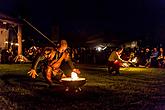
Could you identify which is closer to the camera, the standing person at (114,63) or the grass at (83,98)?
the grass at (83,98)

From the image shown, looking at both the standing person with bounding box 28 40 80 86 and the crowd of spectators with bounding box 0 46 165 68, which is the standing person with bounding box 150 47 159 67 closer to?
the crowd of spectators with bounding box 0 46 165 68

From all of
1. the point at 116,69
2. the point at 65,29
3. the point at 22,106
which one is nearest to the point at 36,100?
the point at 22,106

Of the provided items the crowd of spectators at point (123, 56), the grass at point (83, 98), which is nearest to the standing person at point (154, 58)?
the crowd of spectators at point (123, 56)

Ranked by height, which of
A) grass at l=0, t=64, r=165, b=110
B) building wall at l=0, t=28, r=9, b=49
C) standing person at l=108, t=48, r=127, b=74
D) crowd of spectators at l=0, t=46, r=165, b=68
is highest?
Answer: building wall at l=0, t=28, r=9, b=49

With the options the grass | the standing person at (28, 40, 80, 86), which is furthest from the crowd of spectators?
the grass

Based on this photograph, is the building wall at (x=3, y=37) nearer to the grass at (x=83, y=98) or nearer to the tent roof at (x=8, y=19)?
the tent roof at (x=8, y=19)

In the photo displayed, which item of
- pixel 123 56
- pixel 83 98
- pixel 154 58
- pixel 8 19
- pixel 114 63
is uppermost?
pixel 8 19

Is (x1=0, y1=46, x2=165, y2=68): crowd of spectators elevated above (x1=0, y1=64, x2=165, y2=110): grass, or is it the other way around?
(x1=0, y1=46, x2=165, y2=68): crowd of spectators

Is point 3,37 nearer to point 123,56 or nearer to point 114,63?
point 123,56

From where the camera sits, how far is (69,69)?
12906 mm

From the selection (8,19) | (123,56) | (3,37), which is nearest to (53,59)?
(123,56)

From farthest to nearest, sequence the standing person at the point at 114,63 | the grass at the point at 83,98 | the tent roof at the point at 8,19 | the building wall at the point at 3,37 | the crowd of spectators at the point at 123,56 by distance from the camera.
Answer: the building wall at the point at 3,37
the tent roof at the point at 8,19
the crowd of spectators at the point at 123,56
the standing person at the point at 114,63
the grass at the point at 83,98

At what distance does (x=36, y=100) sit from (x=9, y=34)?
24706 mm

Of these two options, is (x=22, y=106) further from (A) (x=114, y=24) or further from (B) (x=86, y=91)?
(A) (x=114, y=24)
